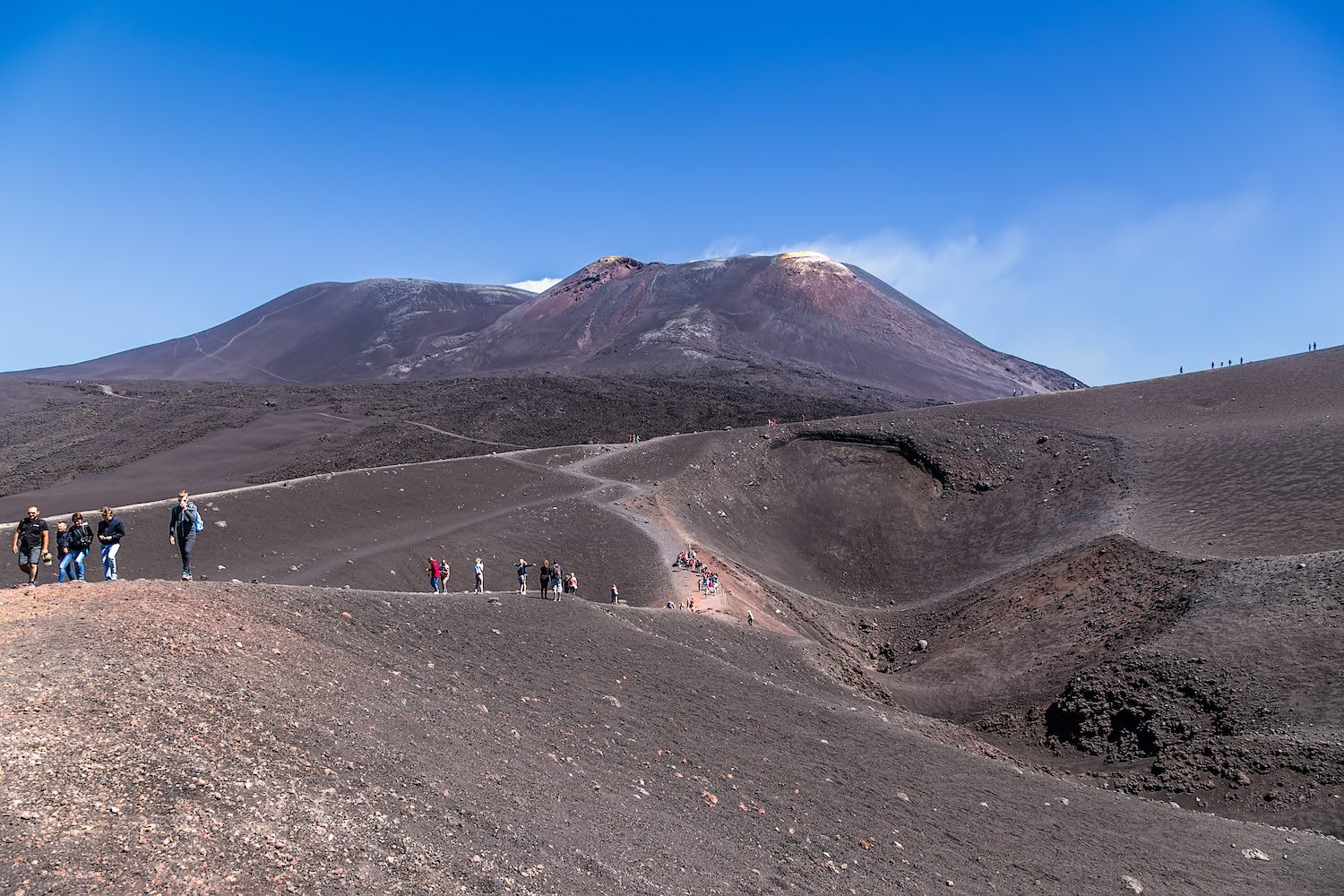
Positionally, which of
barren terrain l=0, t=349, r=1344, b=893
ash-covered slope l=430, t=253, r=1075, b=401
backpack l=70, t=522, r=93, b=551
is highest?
ash-covered slope l=430, t=253, r=1075, b=401

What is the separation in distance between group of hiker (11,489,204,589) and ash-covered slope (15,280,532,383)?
295 feet

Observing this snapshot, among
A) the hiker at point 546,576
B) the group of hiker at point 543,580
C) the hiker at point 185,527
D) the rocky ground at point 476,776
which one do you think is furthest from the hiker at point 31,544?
the hiker at point 546,576

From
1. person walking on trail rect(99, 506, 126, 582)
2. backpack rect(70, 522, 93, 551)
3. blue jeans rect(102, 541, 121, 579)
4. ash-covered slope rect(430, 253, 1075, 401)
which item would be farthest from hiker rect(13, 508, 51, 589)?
ash-covered slope rect(430, 253, 1075, 401)

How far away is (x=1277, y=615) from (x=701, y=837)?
14616mm

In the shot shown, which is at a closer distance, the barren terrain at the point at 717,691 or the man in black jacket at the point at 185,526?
the barren terrain at the point at 717,691

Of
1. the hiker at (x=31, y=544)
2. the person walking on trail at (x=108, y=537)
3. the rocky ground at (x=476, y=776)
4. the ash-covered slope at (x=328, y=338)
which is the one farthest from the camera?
the ash-covered slope at (x=328, y=338)

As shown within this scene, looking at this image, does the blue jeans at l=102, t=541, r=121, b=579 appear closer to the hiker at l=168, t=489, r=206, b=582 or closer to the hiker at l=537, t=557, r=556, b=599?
the hiker at l=168, t=489, r=206, b=582

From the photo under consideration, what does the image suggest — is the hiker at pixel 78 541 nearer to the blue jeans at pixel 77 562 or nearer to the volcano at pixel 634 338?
the blue jeans at pixel 77 562

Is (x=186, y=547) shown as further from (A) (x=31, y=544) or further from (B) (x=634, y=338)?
(B) (x=634, y=338)

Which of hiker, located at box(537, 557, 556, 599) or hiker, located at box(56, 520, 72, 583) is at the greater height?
hiker, located at box(56, 520, 72, 583)

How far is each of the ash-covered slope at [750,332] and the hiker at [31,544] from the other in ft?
235

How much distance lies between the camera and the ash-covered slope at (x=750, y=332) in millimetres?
88188

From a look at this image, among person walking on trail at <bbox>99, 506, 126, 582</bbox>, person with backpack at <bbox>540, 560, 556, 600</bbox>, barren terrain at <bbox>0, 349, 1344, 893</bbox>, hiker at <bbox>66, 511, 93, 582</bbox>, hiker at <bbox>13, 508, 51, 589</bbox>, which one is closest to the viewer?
barren terrain at <bbox>0, 349, 1344, 893</bbox>

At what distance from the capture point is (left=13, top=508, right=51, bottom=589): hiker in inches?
433
